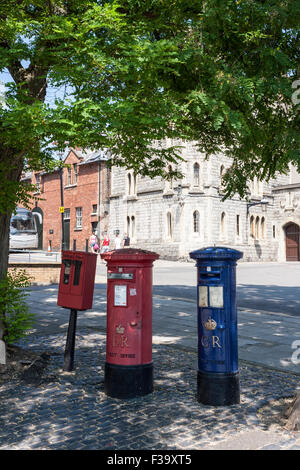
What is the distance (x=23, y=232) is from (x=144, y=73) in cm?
3264

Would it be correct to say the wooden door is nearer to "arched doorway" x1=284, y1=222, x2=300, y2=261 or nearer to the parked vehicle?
"arched doorway" x1=284, y1=222, x2=300, y2=261

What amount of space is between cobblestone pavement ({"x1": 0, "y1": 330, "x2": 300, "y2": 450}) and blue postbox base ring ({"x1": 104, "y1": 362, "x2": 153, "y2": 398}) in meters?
0.09

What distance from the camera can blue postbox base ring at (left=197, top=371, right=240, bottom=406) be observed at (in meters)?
4.73

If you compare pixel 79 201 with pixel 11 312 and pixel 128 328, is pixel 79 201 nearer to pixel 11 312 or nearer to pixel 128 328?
pixel 11 312

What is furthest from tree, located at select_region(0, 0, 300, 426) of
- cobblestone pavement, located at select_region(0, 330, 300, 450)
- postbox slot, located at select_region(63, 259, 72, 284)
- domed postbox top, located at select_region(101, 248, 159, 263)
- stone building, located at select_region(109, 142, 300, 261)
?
stone building, located at select_region(109, 142, 300, 261)

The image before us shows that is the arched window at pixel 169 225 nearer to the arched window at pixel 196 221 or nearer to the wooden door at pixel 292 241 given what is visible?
the arched window at pixel 196 221

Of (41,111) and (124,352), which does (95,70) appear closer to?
(41,111)

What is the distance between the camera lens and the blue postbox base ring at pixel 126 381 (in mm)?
4969

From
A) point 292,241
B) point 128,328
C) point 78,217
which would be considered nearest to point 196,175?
point 292,241

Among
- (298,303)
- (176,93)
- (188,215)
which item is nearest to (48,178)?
(188,215)

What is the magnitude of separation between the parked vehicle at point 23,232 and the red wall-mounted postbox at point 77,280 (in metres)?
31.1

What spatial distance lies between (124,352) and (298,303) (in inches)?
330

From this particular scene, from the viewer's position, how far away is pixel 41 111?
4652 mm

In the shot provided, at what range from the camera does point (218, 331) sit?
15.6 ft
